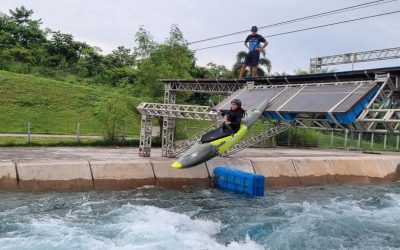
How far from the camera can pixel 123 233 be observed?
13.1m

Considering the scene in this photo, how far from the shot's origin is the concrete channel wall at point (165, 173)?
1902cm

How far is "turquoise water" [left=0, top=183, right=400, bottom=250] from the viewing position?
1257cm

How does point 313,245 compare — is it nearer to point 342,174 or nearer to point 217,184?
point 217,184

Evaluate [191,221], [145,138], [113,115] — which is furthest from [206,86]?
[191,221]

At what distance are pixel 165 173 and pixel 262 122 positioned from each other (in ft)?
22.8

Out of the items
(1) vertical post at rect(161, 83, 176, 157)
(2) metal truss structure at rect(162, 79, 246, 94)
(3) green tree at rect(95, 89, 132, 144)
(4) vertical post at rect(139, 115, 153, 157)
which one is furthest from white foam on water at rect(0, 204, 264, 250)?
(3) green tree at rect(95, 89, 132, 144)

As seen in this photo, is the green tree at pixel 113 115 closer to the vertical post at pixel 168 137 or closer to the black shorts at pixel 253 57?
the vertical post at pixel 168 137

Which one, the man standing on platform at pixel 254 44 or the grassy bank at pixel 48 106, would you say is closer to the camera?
the man standing on platform at pixel 254 44

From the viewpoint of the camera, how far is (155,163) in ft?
73.2

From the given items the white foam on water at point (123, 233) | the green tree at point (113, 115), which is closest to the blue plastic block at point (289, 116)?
the white foam on water at point (123, 233)

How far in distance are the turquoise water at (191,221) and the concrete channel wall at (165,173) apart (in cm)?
86

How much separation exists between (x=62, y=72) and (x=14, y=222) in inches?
1629

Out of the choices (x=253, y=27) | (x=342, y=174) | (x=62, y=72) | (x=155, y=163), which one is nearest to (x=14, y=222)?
(x=155, y=163)

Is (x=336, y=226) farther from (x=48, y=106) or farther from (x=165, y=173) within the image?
(x=48, y=106)
